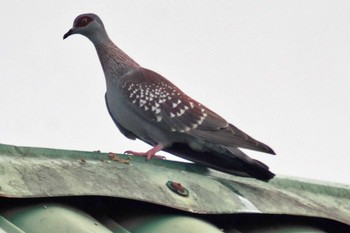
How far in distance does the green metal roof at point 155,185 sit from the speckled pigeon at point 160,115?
0.94 meters

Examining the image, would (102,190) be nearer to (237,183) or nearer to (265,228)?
(265,228)

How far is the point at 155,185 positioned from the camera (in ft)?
17.1

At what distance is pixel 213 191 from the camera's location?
5527mm

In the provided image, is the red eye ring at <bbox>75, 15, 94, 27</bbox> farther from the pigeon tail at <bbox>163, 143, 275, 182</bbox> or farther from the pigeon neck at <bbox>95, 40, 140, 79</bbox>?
the pigeon tail at <bbox>163, 143, 275, 182</bbox>

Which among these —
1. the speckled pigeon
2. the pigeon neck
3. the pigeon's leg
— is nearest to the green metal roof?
the pigeon's leg

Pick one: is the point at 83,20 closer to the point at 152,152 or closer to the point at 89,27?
the point at 89,27

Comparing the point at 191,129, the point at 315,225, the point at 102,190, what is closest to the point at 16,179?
the point at 102,190

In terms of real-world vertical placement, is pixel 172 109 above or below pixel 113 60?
below

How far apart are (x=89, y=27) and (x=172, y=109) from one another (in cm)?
108

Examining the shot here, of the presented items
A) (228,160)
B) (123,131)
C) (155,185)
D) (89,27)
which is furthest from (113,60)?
(155,185)

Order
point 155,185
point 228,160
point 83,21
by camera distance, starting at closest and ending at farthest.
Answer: point 155,185 < point 228,160 < point 83,21

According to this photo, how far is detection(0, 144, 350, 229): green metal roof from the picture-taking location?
4.66 metres

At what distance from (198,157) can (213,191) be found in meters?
1.68

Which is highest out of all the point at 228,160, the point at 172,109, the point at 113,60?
the point at 113,60
